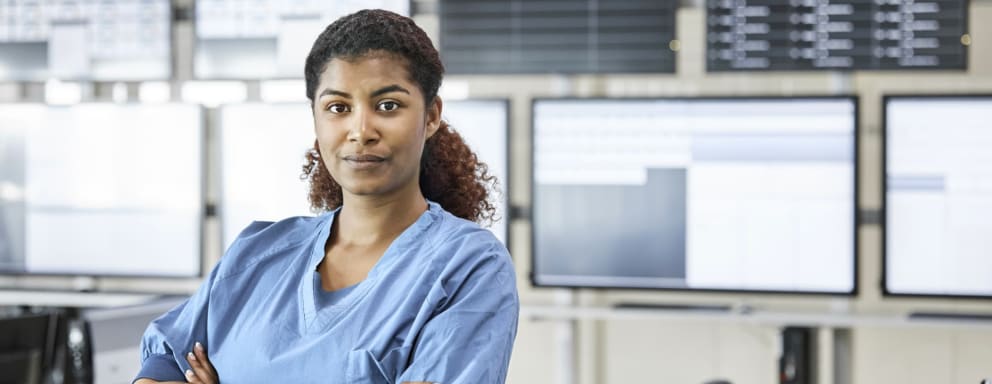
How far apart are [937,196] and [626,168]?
83cm

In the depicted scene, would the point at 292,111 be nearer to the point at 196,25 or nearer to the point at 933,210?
the point at 196,25

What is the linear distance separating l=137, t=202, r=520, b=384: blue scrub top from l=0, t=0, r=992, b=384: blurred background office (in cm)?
159

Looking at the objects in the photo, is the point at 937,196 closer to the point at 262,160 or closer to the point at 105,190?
the point at 262,160

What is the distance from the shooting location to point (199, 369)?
1258 mm

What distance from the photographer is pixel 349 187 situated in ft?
3.92

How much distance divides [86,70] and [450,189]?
8.29 ft

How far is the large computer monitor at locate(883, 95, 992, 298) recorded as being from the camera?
116 inches

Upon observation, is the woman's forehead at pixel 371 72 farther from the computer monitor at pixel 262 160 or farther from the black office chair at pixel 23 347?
the computer monitor at pixel 262 160

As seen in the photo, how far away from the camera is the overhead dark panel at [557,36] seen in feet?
10.3

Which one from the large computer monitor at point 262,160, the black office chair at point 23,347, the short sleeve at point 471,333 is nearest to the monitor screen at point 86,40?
the large computer monitor at point 262,160

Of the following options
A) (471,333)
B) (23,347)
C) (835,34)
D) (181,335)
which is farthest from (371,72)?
(835,34)

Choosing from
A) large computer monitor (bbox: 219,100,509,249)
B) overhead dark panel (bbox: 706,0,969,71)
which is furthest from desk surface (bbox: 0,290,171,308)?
overhead dark panel (bbox: 706,0,969,71)

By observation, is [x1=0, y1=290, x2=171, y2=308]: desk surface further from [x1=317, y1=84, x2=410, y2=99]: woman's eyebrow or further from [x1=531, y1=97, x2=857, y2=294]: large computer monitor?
[x1=317, y1=84, x2=410, y2=99]: woman's eyebrow

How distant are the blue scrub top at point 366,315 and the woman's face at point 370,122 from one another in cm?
9
